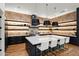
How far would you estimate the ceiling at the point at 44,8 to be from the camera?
338 cm

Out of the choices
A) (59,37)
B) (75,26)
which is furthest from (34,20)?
(75,26)

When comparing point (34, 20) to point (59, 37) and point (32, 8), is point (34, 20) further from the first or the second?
point (59, 37)

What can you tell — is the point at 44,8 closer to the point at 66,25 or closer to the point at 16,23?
the point at 66,25

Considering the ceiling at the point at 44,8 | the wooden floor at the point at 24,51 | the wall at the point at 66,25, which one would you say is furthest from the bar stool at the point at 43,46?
the ceiling at the point at 44,8

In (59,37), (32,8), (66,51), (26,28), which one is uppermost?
(32,8)

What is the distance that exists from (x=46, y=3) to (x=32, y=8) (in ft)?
1.42

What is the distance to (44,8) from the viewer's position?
11.5ft

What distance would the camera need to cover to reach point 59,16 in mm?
3426

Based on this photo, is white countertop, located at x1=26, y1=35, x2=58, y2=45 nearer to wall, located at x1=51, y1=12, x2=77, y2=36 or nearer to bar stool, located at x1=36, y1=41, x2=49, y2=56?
bar stool, located at x1=36, y1=41, x2=49, y2=56

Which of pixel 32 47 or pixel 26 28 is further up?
pixel 26 28

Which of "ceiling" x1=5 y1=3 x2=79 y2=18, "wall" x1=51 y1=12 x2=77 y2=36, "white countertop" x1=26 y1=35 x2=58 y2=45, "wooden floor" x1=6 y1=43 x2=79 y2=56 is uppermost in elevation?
"ceiling" x1=5 y1=3 x2=79 y2=18

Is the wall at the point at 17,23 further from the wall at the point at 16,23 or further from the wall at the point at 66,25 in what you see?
the wall at the point at 66,25

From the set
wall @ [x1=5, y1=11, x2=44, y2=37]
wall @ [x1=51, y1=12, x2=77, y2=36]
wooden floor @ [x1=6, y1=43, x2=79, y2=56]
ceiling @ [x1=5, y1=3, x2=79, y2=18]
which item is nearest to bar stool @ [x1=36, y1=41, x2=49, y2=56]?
wooden floor @ [x1=6, y1=43, x2=79, y2=56]

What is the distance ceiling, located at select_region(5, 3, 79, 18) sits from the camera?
3383 millimetres
